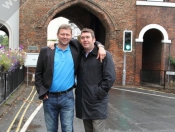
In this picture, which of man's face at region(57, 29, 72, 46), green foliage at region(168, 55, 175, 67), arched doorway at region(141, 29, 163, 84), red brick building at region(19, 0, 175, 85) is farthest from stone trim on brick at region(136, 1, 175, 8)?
man's face at region(57, 29, 72, 46)

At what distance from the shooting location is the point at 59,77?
13.3ft

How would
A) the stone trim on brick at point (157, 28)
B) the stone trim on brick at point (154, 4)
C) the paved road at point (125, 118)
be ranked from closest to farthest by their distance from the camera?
the paved road at point (125, 118)
the stone trim on brick at point (154, 4)
the stone trim on brick at point (157, 28)

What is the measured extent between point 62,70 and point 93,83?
493 millimetres

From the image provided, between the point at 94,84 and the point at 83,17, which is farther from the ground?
the point at 83,17

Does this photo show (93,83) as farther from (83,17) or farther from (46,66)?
(83,17)

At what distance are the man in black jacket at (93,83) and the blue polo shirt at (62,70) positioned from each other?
191mm

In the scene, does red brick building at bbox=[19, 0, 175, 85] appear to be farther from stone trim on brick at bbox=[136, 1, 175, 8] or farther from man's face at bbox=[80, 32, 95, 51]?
man's face at bbox=[80, 32, 95, 51]

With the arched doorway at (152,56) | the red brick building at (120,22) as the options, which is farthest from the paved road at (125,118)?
the arched doorway at (152,56)

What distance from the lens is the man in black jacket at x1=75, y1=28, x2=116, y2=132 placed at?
13.0 feet

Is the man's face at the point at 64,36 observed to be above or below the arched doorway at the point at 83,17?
below

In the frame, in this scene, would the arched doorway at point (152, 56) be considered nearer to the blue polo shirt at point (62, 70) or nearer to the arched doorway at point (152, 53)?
the arched doorway at point (152, 53)

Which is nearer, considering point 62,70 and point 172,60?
point 62,70

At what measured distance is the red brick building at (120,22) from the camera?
1723cm

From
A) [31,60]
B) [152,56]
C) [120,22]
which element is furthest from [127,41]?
[31,60]
